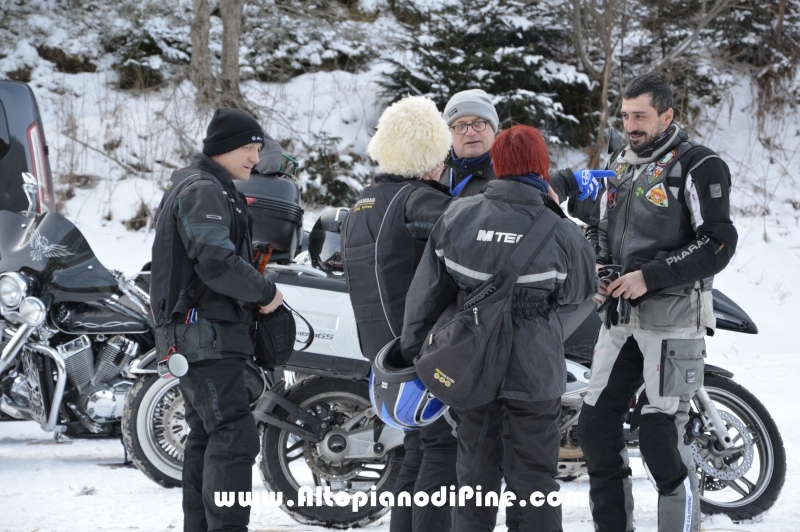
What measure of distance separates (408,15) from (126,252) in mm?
5088

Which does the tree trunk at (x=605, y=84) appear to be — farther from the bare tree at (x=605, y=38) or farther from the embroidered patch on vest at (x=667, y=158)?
the embroidered patch on vest at (x=667, y=158)

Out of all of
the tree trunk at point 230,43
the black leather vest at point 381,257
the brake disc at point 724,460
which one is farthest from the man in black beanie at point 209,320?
the tree trunk at point 230,43

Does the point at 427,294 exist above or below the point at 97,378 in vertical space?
above

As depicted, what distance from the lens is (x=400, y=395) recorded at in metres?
2.71

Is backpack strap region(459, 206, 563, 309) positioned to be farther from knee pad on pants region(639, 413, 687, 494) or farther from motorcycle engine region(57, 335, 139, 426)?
motorcycle engine region(57, 335, 139, 426)

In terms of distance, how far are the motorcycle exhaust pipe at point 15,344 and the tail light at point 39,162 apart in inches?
47.6

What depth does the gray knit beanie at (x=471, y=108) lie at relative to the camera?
341 cm

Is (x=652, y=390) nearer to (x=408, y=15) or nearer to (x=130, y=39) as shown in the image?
(x=408, y=15)

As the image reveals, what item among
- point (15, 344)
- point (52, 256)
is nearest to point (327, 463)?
point (15, 344)

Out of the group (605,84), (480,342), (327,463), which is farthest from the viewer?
(605,84)

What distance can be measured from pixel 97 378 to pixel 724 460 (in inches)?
124

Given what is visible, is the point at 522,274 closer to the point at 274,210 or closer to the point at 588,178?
the point at 588,178

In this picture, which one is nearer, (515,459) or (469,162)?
(515,459)

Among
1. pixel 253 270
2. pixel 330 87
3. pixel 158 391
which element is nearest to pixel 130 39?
pixel 330 87
